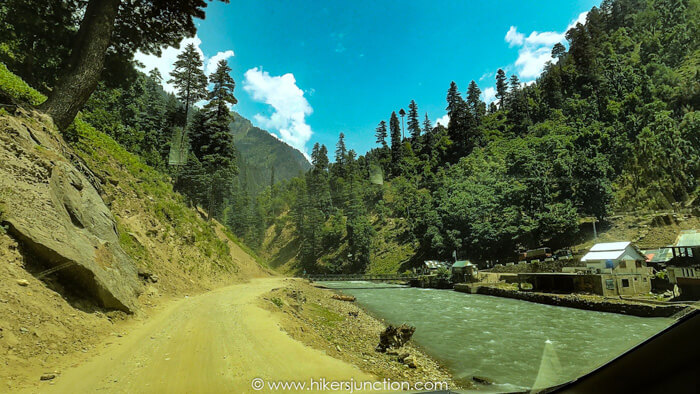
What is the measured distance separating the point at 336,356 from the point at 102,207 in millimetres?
9073

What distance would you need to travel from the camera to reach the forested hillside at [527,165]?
1755 cm

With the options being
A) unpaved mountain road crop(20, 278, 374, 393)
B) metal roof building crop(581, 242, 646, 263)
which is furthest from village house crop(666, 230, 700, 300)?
unpaved mountain road crop(20, 278, 374, 393)

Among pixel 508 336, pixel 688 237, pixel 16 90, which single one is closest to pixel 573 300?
pixel 688 237

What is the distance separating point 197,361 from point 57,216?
5121mm

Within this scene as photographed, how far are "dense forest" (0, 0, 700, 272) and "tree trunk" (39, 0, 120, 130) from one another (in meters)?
0.04

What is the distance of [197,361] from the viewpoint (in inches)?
233

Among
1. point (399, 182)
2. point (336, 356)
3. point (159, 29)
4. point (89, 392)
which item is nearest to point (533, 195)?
point (336, 356)

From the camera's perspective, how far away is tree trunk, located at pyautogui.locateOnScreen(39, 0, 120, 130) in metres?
10.3

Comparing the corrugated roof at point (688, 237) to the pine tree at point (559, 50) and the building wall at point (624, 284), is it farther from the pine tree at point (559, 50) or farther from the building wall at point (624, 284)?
the pine tree at point (559, 50)

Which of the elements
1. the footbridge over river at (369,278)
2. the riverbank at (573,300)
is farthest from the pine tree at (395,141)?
the riverbank at (573,300)

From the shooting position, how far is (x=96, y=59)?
10.6m

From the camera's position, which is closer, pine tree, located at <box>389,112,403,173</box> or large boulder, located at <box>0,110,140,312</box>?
large boulder, located at <box>0,110,140,312</box>

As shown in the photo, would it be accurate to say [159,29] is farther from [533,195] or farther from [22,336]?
[533,195]

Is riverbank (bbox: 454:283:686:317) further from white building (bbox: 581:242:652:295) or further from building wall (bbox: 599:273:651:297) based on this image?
white building (bbox: 581:242:652:295)
